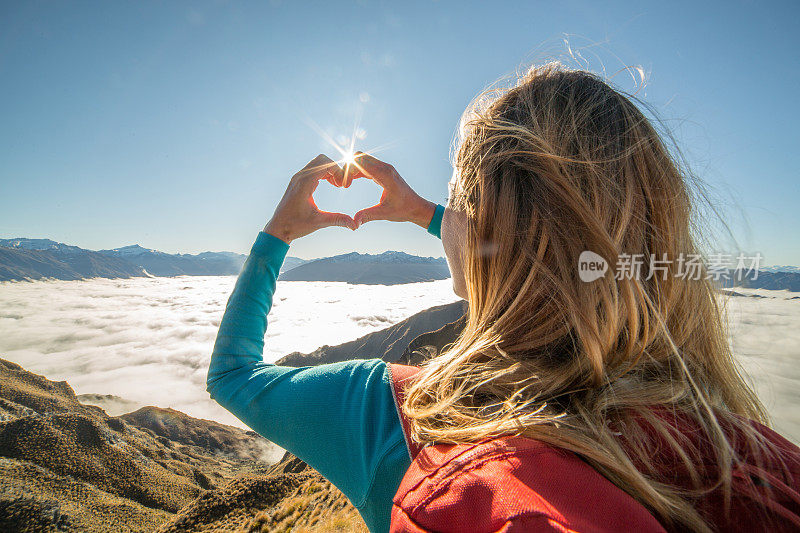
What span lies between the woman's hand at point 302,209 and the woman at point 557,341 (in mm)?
871

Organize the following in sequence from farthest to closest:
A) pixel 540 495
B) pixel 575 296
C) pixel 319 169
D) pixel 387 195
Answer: pixel 387 195 → pixel 319 169 → pixel 575 296 → pixel 540 495

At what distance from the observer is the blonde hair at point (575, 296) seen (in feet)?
3.54

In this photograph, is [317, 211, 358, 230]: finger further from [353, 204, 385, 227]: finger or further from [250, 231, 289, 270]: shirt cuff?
[250, 231, 289, 270]: shirt cuff

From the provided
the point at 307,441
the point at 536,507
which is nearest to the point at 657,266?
the point at 536,507

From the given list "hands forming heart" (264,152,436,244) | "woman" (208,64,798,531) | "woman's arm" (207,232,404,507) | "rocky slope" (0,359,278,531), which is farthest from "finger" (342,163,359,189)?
"rocky slope" (0,359,278,531)

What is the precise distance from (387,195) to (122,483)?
53.0m

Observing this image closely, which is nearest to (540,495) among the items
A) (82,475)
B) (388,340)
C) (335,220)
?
(335,220)

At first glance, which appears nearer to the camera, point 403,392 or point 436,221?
point 403,392

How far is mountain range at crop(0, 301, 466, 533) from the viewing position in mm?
24047

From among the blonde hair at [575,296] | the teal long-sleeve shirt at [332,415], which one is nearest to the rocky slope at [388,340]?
the teal long-sleeve shirt at [332,415]

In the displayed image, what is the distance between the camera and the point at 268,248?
1.96 m

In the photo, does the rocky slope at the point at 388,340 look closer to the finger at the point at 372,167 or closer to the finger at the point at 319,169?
the finger at the point at 372,167

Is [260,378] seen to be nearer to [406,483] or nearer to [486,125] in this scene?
[406,483]

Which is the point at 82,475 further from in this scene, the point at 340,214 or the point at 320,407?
the point at 320,407
